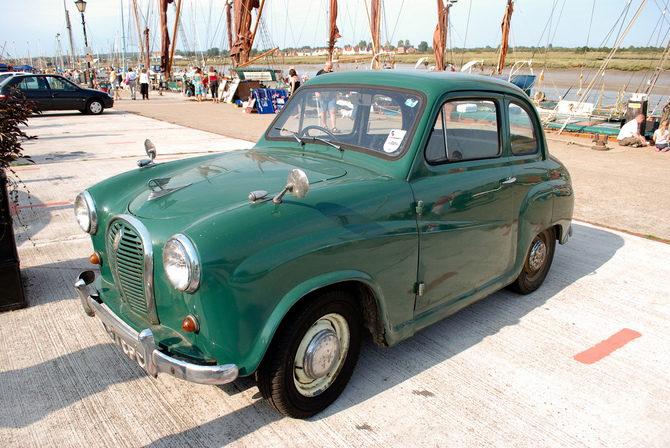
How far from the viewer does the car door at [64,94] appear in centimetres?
1778

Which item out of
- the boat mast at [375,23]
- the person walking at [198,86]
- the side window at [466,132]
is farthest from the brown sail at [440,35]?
the side window at [466,132]

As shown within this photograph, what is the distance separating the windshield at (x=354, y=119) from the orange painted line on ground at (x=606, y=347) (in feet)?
6.43

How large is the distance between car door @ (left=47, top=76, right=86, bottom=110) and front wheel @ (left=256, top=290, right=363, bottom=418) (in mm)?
18749

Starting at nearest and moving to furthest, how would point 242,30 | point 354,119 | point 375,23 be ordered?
1. point 354,119
2. point 375,23
3. point 242,30

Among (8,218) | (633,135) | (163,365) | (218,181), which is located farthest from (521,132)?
(633,135)

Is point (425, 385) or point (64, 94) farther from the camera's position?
point (64, 94)

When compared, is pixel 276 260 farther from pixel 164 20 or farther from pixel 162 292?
pixel 164 20

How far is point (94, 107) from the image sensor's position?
61.6ft

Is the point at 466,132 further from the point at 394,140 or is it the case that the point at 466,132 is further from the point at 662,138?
the point at 662,138

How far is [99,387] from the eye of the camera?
296cm

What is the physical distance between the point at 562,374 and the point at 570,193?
1.90 m

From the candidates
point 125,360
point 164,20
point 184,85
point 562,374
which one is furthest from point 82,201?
point 164,20

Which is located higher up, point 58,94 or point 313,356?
point 58,94

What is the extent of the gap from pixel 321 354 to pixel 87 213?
174cm
